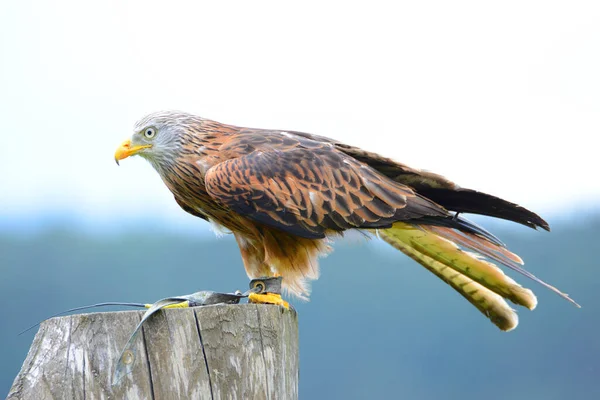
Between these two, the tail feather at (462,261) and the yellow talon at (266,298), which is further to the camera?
the tail feather at (462,261)

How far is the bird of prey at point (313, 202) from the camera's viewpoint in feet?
11.7

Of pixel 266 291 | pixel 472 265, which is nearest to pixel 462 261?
pixel 472 265

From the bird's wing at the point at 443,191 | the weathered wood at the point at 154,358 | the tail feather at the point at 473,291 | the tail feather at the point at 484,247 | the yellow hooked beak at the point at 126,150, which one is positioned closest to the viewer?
the weathered wood at the point at 154,358

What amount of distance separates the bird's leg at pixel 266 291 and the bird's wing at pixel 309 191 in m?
0.38

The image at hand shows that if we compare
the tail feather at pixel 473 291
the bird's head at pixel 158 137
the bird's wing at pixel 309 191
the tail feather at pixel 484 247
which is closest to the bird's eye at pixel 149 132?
the bird's head at pixel 158 137

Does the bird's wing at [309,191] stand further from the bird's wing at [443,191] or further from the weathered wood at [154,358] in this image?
the weathered wood at [154,358]

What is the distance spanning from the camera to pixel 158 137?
404cm

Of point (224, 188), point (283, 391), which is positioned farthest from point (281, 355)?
point (224, 188)

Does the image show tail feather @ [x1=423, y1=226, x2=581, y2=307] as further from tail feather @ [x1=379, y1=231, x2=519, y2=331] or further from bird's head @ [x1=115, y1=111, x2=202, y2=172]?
bird's head @ [x1=115, y1=111, x2=202, y2=172]

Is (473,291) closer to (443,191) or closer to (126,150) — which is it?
(443,191)

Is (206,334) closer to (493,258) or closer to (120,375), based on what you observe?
(120,375)

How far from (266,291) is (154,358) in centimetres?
96

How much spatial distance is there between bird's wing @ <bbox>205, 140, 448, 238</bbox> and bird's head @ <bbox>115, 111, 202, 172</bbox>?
1.27ft

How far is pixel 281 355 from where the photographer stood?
103 inches
